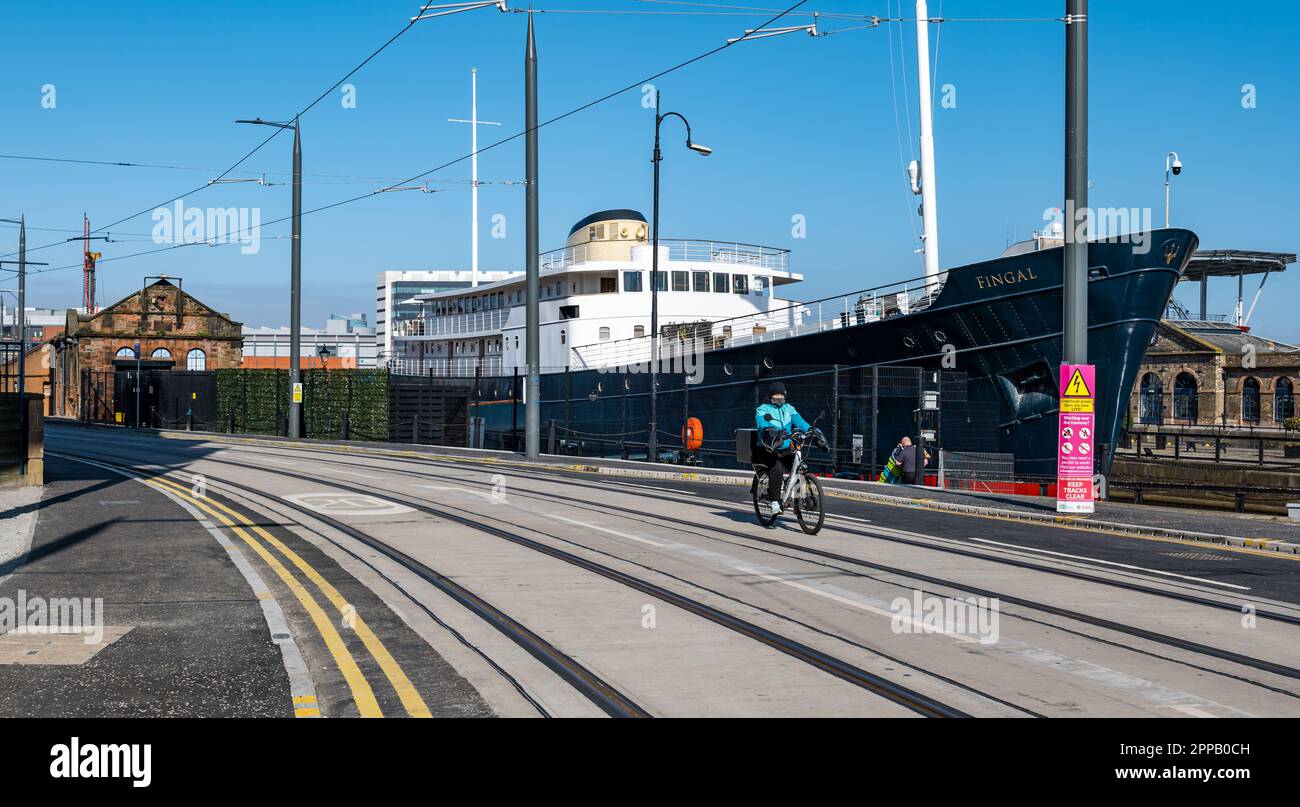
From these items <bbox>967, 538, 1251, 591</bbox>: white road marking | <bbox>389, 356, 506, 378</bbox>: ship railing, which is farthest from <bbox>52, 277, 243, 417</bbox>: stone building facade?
<bbox>967, 538, 1251, 591</bbox>: white road marking

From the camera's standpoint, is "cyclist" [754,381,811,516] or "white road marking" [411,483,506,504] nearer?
"cyclist" [754,381,811,516]

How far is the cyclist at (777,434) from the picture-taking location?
43.9 feet

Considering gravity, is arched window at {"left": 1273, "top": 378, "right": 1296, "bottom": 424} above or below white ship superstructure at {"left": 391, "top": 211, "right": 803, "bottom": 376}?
below

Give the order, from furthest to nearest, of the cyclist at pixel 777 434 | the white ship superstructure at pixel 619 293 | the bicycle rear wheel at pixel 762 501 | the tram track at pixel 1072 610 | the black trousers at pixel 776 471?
the white ship superstructure at pixel 619 293 < the bicycle rear wheel at pixel 762 501 < the black trousers at pixel 776 471 < the cyclist at pixel 777 434 < the tram track at pixel 1072 610

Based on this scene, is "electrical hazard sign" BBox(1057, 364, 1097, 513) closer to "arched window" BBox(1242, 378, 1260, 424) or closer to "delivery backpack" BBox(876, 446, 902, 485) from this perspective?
"delivery backpack" BBox(876, 446, 902, 485)

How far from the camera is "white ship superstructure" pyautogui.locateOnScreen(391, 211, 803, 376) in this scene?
1668 inches

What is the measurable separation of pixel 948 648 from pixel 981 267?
18.2 meters

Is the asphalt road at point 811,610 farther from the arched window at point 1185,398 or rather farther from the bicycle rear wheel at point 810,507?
the arched window at point 1185,398

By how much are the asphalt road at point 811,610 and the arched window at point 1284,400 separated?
141ft

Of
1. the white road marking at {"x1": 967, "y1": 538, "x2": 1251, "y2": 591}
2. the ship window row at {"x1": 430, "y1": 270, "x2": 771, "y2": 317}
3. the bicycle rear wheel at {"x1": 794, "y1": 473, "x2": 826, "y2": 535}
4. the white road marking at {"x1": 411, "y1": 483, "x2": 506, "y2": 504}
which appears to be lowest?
the white road marking at {"x1": 967, "y1": 538, "x2": 1251, "y2": 591}

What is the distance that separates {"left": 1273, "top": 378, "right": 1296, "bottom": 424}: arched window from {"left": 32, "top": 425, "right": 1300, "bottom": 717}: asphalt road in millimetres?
42858

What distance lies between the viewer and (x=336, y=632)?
25.3ft

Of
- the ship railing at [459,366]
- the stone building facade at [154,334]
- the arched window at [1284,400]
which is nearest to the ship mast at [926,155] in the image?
the ship railing at [459,366]
